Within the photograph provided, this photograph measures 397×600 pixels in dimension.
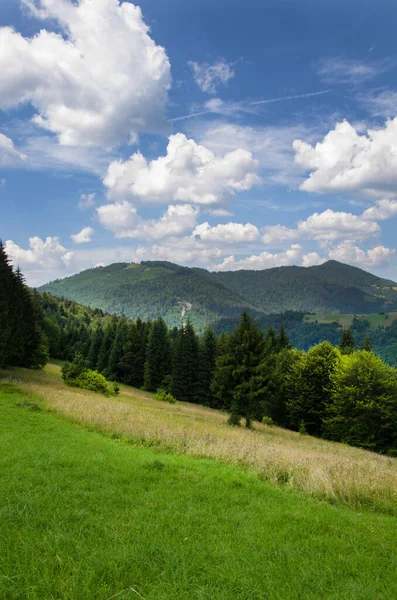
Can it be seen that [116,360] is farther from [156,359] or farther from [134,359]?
[156,359]

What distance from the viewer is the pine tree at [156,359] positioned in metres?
62.3

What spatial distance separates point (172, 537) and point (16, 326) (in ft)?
128

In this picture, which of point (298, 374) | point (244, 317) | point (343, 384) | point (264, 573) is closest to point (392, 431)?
point (343, 384)

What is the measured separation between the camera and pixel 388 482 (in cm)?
895

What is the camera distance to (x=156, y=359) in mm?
63438

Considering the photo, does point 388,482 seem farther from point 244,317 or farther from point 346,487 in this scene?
point 244,317

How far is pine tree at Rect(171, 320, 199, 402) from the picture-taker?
5897 cm

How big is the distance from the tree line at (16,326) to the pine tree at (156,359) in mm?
20111

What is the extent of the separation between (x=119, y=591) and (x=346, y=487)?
6.59 meters

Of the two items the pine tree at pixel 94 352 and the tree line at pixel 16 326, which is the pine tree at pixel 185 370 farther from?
the pine tree at pixel 94 352

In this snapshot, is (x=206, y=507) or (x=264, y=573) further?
(x=206, y=507)

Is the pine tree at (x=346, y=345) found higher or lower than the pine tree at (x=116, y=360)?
higher

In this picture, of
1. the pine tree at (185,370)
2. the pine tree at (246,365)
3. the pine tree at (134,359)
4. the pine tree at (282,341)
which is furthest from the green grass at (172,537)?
the pine tree at (134,359)

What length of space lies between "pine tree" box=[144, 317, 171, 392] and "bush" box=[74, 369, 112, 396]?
1156 inches
